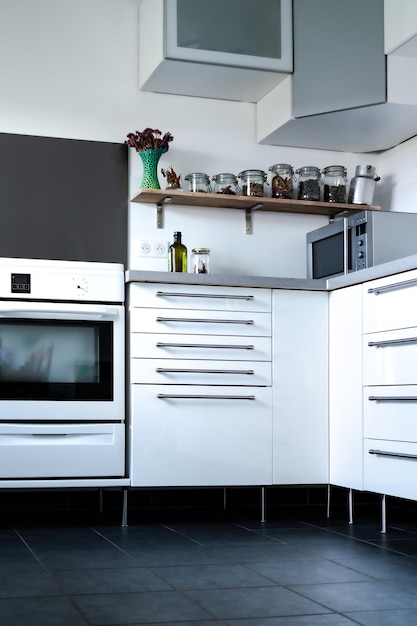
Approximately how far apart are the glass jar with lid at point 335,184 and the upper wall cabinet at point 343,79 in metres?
0.22

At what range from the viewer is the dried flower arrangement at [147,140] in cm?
400

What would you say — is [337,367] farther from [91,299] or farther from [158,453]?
[91,299]

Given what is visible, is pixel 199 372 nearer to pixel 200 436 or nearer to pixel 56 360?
pixel 200 436

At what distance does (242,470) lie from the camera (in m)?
3.49

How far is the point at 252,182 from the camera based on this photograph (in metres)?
4.18

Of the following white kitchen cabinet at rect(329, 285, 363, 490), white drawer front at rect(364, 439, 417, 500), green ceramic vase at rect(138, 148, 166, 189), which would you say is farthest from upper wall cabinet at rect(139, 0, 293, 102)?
white drawer front at rect(364, 439, 417, 500)

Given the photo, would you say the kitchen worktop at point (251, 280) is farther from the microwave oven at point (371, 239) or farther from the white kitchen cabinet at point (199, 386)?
the microwave oven at point (371, 239)

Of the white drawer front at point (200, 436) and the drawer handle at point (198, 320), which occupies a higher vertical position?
the drawer handle at point (198, 320)

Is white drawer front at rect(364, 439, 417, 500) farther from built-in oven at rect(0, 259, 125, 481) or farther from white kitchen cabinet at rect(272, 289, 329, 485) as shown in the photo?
built-in oven at rect(0, 259, 125, 481)

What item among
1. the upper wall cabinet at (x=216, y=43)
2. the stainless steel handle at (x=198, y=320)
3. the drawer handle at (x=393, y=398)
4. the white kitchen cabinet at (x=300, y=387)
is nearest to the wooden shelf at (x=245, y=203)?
the upper wall cabinet at (x=216, y=43)

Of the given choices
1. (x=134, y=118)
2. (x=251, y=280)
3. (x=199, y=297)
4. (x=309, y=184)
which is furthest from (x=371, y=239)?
(x=134, y=118)

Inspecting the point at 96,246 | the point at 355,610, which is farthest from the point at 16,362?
the point at 355,610

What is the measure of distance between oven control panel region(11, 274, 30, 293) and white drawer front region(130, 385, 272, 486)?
1.91 feet

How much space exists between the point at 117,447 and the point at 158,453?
17 cm
